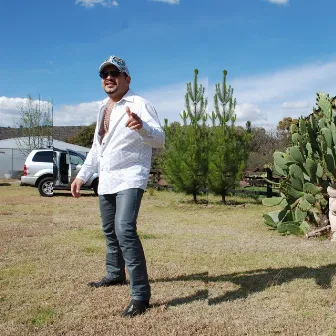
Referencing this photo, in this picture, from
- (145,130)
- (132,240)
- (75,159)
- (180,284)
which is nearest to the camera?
(145,130)

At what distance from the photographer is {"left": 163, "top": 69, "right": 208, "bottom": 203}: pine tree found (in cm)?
1298

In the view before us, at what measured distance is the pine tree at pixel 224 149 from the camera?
12.8 meters

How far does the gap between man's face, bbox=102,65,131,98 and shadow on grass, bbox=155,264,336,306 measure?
5.72ft

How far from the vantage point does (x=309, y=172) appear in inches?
271


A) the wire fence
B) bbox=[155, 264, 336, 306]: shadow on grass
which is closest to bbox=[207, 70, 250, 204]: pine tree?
bbox=[155, 264, 336, 306]: shadow on grass

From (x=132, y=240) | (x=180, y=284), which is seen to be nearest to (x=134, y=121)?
(x=132, y=240)

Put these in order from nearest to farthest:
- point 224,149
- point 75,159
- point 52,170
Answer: point 224,149 → point 75,159 → point 52,170

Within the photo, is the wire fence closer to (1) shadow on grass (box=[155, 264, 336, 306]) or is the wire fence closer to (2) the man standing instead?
(1) shadow on grass (box=[155, 264, 336, 306])

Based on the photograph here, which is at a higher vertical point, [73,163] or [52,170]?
[73,163]

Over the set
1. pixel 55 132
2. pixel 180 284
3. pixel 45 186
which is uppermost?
pixel 55 132

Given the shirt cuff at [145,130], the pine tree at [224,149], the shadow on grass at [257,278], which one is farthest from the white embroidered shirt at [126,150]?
the pine tree at [224,149]

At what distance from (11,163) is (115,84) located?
18.3m

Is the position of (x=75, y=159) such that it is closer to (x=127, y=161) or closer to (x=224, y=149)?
(x=224, y=149)

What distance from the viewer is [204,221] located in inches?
376
